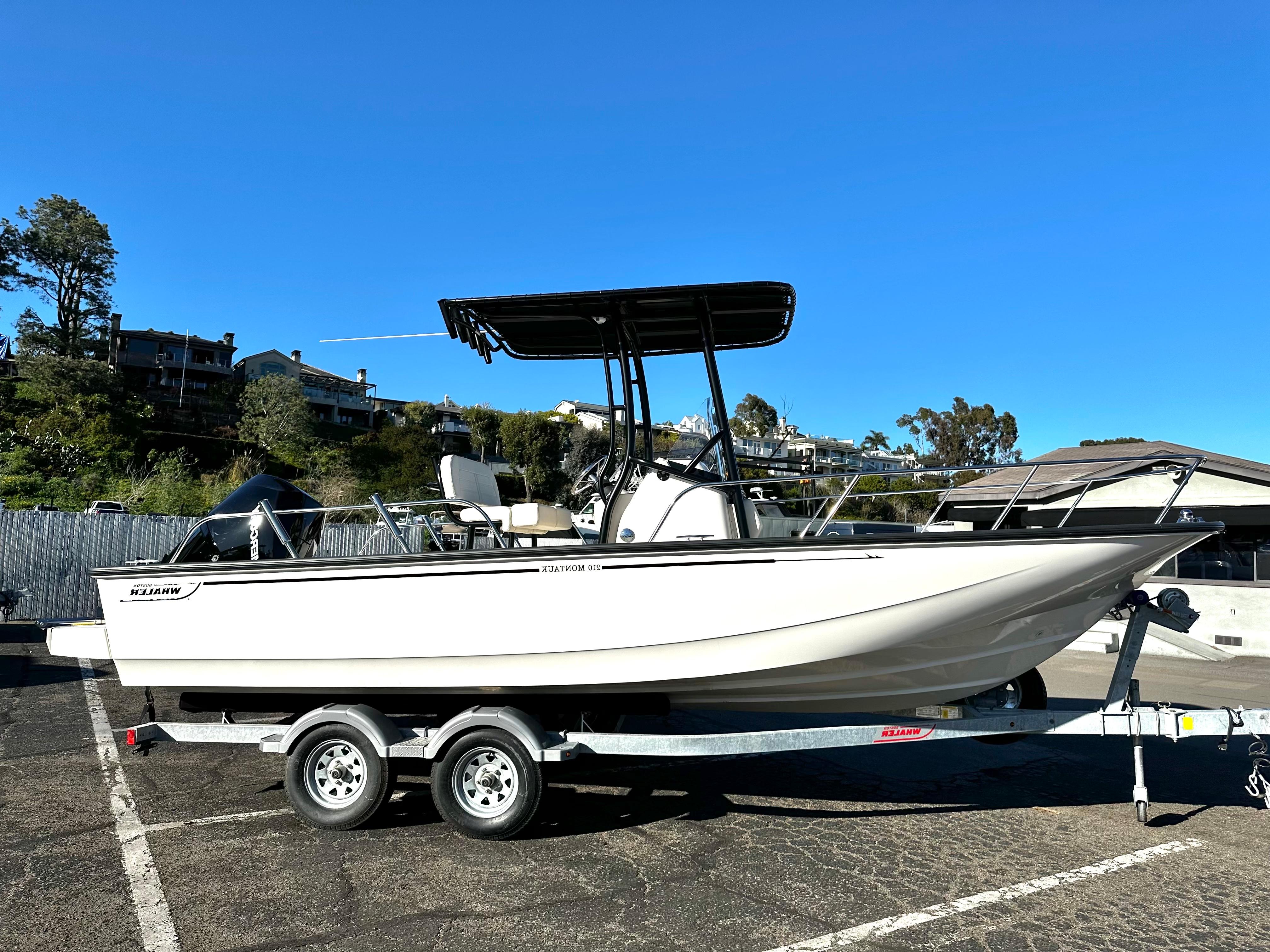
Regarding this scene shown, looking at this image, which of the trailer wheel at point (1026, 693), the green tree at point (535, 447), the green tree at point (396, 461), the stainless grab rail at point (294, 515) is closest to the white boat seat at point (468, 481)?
the stainless grab rail at point (294, 515)

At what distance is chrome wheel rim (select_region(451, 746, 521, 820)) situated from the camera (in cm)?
443

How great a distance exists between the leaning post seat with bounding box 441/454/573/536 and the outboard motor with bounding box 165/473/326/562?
3.23 ft

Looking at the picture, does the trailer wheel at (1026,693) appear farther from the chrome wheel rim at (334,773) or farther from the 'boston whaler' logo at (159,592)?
the 'boston whaler' logo at (159,592)

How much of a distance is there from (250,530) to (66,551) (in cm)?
1168

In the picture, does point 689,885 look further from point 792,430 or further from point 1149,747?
point 1149,747

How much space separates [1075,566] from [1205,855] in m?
1.73

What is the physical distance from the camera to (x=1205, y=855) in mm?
4336

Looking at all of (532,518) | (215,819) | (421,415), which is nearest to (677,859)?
(532,518)

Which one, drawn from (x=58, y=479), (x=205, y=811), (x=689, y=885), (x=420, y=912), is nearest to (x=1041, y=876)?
(x=689, y=885)

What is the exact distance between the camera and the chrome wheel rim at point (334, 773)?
463cm

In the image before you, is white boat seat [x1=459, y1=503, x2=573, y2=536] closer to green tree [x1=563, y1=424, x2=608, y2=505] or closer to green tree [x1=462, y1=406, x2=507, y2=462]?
green tree [x1=563, y1=424, x2=608, y2=505]

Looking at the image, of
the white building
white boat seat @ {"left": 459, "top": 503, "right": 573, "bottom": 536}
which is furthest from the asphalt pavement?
the white building

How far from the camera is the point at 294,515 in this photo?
5688mm

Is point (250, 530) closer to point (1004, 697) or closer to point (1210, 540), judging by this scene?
point (1004, 697)
